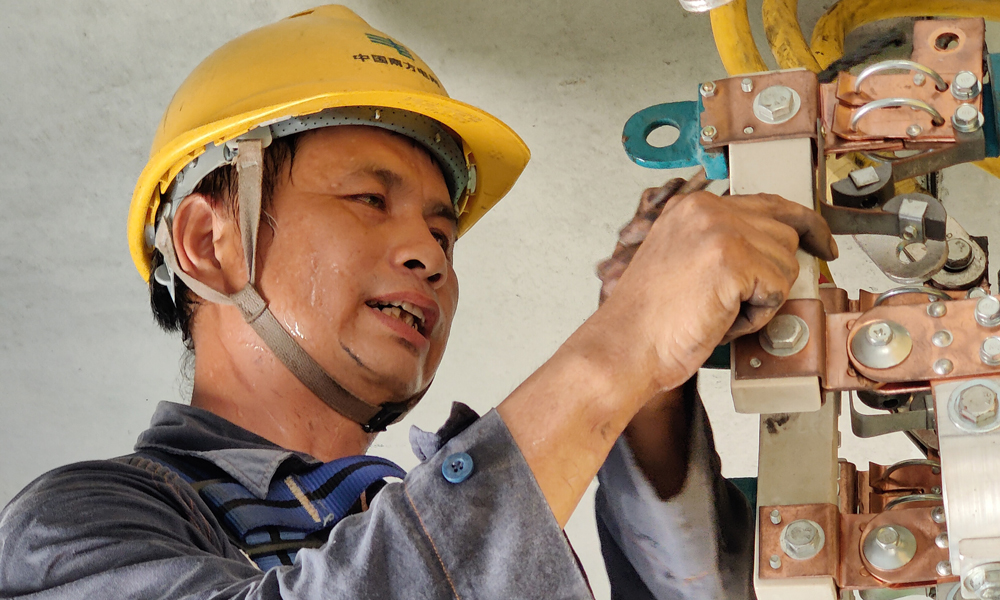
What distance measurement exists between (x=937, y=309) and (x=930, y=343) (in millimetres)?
36

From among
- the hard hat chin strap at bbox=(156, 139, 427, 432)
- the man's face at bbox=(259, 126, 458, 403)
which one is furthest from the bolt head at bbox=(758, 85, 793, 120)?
the hard hat chin strap at bbox=(156, 139, 427, 432)

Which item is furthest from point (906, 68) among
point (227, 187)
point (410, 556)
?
point (227, 187)

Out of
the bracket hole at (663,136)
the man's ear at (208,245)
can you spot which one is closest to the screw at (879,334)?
the man's ear at (208,245)

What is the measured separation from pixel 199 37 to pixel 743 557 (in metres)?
1.62

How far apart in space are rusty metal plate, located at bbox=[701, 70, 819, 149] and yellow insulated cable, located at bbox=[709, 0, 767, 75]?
0.58 m

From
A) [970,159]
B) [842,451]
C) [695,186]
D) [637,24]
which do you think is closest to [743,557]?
[695,186]

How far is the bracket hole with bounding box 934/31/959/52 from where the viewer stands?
1430 mm

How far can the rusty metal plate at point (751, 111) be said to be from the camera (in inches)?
56.4

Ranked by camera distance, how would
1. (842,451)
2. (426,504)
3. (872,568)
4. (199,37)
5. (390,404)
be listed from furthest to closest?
(842,451)
(199,37)
(390,404)
(872,568)
(426,504)

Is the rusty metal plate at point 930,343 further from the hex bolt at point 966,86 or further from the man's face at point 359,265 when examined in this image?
the man's face at point 359,265

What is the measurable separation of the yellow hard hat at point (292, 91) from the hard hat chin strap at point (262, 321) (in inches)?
3.6

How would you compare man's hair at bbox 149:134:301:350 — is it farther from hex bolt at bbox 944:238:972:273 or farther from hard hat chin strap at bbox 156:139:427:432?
hex bolt at bbox 944:238:972:273

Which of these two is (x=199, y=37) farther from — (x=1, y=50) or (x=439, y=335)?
(x=439, y=335)

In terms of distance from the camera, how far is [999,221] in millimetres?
2561
